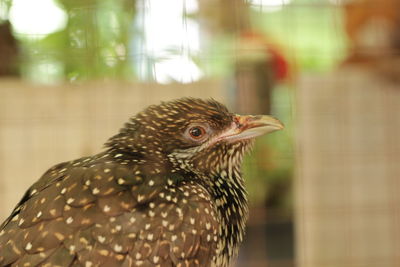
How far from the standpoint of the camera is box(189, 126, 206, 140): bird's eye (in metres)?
1.83

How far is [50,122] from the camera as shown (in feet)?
12.4

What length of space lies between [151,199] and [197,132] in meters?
0.31

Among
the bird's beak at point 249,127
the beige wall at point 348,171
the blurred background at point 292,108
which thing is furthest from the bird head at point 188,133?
the beige wall at point 348,171

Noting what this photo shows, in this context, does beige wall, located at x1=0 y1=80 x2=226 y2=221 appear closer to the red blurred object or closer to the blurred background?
the blurred background

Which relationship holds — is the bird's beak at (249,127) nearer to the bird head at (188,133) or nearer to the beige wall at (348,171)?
the bird head at (188,133)

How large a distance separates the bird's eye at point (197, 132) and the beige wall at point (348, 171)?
2.38 metres

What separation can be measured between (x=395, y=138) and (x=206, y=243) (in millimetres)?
3035

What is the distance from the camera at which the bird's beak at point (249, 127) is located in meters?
1.83

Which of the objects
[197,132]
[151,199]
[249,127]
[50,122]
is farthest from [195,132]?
[50,122]

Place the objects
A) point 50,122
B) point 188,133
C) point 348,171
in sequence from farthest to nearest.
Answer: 1. point 348,171
2. point 50,122
3. point 188,133

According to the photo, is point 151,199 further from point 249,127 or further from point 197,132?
point 249,127

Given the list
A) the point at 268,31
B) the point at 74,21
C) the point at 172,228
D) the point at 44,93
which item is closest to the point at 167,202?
the point at 172,228

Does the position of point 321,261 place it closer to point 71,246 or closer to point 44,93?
point 44,93

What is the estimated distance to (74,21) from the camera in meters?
2.02
